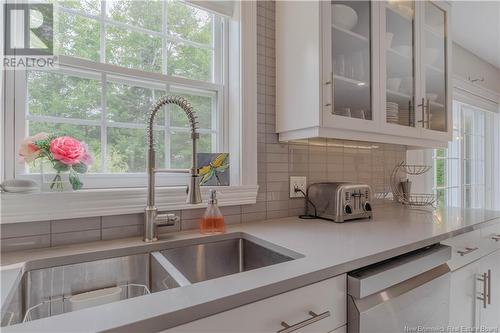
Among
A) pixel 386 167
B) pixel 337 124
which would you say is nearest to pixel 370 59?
pixel 337 124

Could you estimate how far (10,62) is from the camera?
36.4 inches

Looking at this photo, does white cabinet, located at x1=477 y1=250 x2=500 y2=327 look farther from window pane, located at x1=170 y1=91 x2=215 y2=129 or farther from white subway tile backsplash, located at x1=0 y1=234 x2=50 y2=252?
white subway tile backsplash, located at x1=0 y1=234 x2=50 y2=252

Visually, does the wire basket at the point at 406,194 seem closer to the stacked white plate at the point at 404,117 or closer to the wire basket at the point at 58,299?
the stacked white plate at the point at 404,117

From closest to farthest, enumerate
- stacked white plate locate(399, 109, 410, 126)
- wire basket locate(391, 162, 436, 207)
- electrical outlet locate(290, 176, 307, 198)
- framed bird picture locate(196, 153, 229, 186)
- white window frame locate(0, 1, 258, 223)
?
white window frame locate(0, 1, 258, 223) → framed bird picture locate(196, 153, 229, 186) → electrical outlet locate(290, 176, 307, 198) → stacked white plate locate(399, 109, 410, 126) → wire basket locate(391, 162, 436, 207)

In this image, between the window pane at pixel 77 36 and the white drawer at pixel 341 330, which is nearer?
the white drawer at pixel 341 330

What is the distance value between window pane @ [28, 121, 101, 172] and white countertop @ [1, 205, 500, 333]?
347 millimetres

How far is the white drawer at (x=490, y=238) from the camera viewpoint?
1.37 m

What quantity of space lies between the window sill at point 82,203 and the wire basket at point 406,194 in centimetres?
143

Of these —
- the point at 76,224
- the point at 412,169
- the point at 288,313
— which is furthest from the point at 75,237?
the point at 412,169

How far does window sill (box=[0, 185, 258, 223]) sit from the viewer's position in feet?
2.72

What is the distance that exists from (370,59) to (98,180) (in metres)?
1.37

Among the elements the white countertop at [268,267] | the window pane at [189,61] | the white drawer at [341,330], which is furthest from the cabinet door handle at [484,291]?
the window pane at [189,61]

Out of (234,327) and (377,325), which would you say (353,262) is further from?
(234,327)

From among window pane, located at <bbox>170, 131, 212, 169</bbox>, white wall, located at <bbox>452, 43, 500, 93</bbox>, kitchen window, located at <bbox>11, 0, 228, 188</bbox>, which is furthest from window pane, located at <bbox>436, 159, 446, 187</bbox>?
window pane, located at <bbox>170, 131, 212, 169</bbox>
